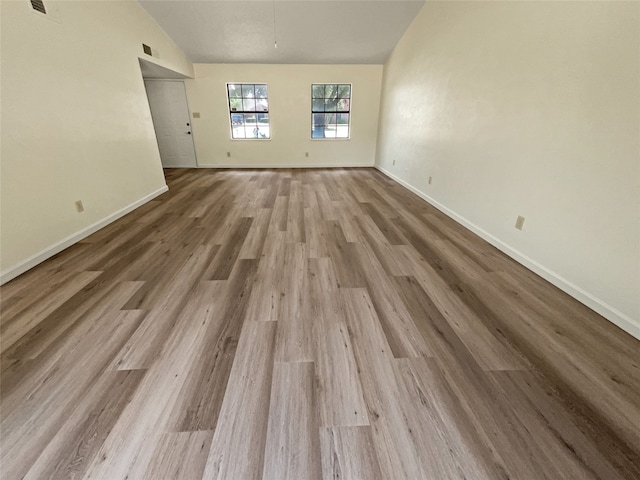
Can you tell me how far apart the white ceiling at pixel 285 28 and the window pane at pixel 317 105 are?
82cm

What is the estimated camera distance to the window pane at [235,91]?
252 inches

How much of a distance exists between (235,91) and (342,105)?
261 cm

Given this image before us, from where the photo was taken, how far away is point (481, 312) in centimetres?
173

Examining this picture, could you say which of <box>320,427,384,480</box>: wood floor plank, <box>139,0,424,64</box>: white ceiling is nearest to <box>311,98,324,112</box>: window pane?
<box>139,0,424,64</box>: white ceiling

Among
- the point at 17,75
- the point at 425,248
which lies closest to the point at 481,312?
the point at 425,248

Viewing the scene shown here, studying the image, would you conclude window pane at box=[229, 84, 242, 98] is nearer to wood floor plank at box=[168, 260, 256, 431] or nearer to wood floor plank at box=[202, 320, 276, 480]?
wood floor plank at box=[168, 260, 256, 431]

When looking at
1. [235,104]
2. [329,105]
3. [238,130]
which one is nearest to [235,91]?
[235,104]

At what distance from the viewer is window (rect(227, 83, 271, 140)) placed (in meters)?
6.46

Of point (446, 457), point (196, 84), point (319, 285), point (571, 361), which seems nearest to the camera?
point (446, 457)

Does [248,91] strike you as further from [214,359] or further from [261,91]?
[214,359]

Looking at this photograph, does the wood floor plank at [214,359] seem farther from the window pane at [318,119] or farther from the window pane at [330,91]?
the window pane at [330,91]

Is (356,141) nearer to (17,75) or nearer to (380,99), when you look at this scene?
(380,99)

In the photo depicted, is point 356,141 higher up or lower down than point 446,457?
higher up

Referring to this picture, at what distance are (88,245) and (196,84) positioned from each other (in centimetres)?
518
